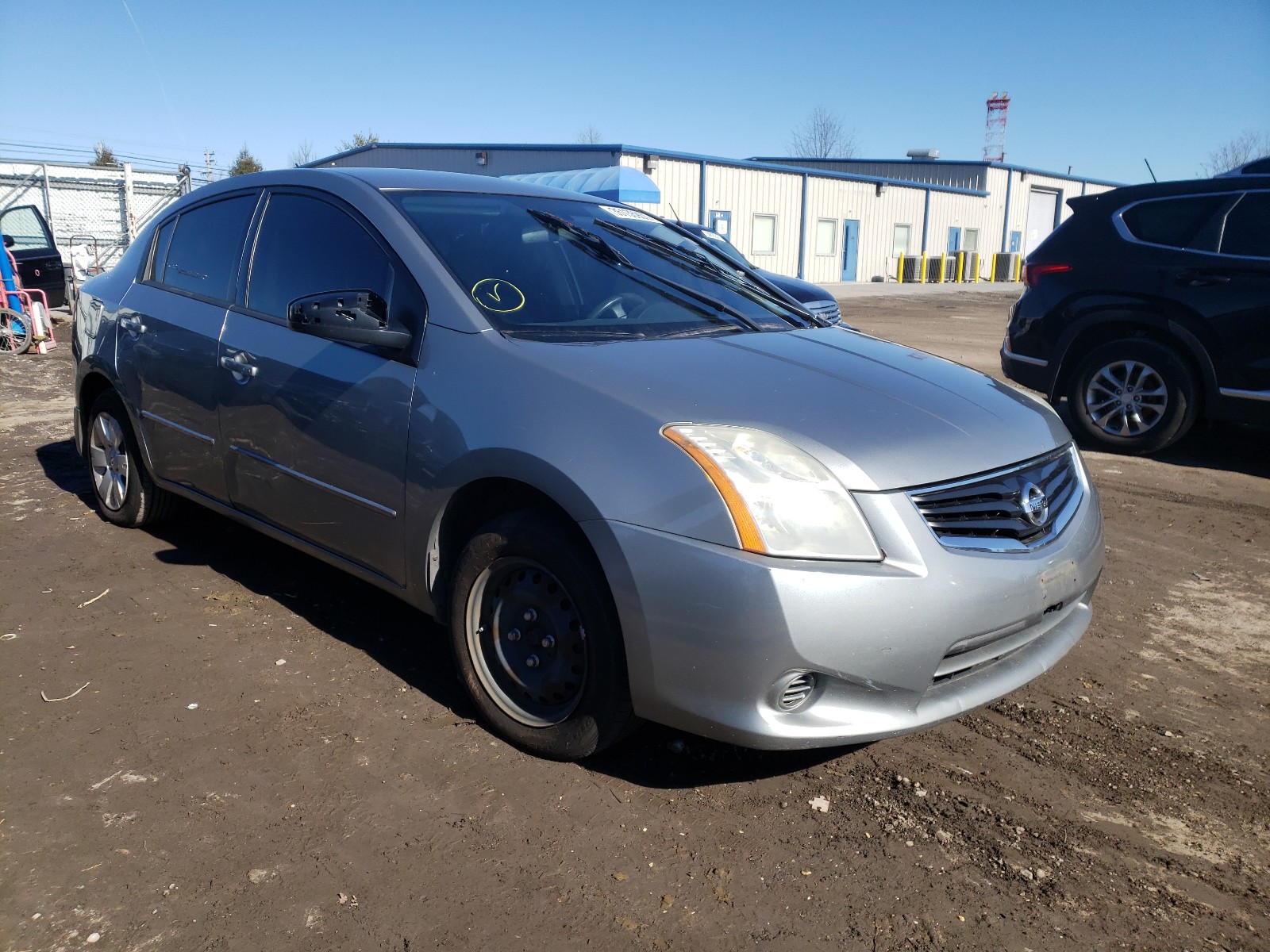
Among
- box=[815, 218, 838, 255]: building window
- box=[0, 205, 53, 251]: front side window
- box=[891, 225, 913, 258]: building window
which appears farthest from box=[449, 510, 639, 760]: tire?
box=[891, 225, 913, 258]: building window

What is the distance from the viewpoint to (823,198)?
121 ft

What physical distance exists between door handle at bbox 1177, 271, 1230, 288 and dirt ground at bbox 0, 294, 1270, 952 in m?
3.05

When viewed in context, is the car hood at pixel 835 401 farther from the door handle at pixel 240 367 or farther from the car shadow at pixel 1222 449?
the car shadow at pixel 1222 449

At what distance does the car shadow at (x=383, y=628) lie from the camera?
9.71ft

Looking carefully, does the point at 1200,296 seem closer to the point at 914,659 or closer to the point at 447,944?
the point at 914,659

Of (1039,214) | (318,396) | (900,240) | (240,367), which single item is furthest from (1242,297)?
(1039,214)

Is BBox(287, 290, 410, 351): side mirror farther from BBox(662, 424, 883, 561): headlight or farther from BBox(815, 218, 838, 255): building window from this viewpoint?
BBox(815, 218, 838, 255): building window

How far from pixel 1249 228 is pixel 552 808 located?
240 inches

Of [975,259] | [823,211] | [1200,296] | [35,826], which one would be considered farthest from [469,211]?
[975,259]

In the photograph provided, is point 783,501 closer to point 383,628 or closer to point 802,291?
point 383,628

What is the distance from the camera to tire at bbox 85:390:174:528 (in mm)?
4863

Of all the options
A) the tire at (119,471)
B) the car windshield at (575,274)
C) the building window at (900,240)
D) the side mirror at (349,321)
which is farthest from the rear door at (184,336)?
the building window at (900,240)

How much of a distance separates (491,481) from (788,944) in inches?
58.2

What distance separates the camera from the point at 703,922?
229 centimetres
